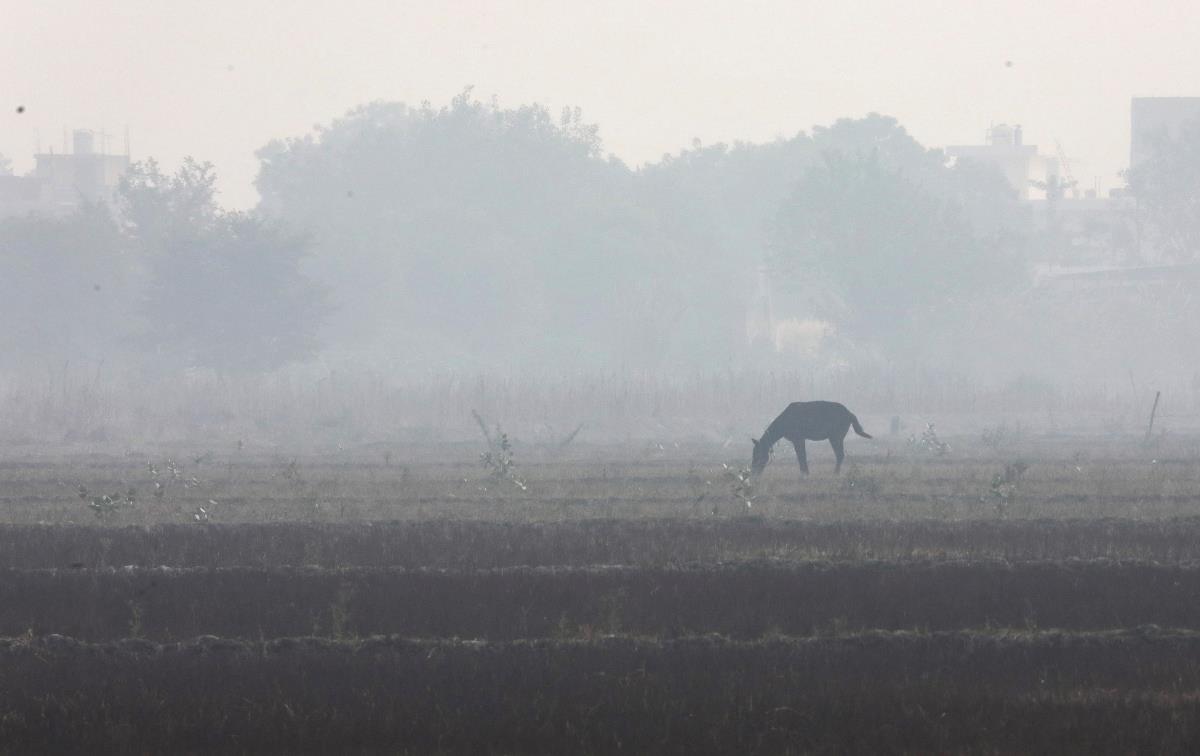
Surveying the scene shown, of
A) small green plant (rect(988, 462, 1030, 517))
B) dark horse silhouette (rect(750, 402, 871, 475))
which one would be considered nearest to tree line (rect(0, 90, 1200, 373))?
dark horse silhouette (rect(750, 402, 871, 475))

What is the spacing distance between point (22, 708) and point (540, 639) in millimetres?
4270

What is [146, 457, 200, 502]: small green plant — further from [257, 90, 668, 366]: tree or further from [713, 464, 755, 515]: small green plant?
[257, 90, 668, 366]: tree

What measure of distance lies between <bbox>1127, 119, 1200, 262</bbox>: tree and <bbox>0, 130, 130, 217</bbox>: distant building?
242 ft

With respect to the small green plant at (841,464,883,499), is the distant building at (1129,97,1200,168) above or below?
above

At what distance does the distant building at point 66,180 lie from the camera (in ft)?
437

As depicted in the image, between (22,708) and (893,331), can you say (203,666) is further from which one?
(893,331)

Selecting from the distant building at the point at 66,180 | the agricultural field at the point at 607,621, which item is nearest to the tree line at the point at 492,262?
the distant building at the point at 66,180

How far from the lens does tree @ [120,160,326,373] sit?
69.3m

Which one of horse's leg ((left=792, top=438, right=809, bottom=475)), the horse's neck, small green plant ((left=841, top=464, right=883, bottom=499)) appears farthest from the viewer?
the horse's neck

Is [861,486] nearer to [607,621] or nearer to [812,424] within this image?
[812,424]

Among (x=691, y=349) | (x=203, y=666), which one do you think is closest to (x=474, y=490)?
(x=203, y=666)

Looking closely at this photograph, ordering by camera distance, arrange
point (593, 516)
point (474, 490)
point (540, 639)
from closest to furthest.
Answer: point (540, 639)
point (593, 516)
point (474, 490)

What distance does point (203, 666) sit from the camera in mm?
13664

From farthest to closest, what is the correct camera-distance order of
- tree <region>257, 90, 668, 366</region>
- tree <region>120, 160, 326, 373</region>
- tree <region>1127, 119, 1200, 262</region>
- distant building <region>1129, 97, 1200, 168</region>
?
distant building <region>1129, 97, 1200, 168</region> → tree <region>1127, 119, 1200, 262</region> → tree <region>257, 90, 668, 366</region> → tree <region>120, 160, 326, 373</region>
